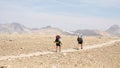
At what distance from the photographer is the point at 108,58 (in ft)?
112

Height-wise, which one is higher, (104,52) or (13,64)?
(13,64)

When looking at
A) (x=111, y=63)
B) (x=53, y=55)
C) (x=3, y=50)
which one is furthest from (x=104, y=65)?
(x=3, y=50)

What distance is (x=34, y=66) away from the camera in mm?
26953

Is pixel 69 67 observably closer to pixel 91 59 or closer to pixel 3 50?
pixel 91 59

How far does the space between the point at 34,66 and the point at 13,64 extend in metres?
1.91

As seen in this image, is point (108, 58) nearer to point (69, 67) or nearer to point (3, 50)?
point (69, 67)

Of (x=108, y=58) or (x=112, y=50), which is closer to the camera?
(x=108, y=58)

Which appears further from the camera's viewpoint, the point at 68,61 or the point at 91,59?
the point at 91,59

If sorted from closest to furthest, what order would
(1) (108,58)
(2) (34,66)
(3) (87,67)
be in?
(2) (34,66) < (3) (87,67) < (1) (108,58)

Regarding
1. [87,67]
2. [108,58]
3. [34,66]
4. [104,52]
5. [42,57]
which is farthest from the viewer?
[104,52]

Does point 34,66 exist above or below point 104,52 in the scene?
above

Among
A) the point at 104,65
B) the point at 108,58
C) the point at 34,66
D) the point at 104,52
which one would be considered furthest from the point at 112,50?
the point at 34,66

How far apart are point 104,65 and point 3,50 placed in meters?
13.9

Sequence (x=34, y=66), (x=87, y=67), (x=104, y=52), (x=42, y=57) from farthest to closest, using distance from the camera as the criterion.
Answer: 1. (x=104, y=52)
2. (x=42, y=57)
3. (x=87, y=67)
4. (x=34, y=66)
